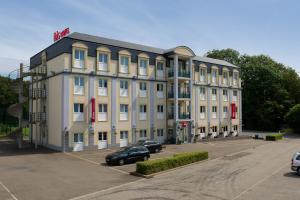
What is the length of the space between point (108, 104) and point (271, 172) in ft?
70.8

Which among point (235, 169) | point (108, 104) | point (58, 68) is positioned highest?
point (58, 68)

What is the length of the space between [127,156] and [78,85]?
513 inches

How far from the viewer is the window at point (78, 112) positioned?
3553 centimetres

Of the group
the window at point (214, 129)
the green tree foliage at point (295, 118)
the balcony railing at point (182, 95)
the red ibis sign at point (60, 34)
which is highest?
the red ibis sign at point (60, 34)

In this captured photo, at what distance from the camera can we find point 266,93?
254ft

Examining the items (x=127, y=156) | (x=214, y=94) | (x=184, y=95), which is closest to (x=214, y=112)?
(x=214, y=94)

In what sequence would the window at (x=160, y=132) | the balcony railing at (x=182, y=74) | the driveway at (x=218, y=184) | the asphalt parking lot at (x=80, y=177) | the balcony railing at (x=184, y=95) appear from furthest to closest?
the balcony railing at (x=184, y=95), the balcony railing at (x=182, y=74), the window at (x=160, y=132), the asphalt parking lot at (x=80, y=177), the driveway at (x=218, y=184)

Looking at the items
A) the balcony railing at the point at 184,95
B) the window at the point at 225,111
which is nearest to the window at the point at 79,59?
the balcony railing at the point at 184,95

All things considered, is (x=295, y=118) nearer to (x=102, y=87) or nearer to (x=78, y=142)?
(x=102, y=87)

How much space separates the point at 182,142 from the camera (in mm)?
45031

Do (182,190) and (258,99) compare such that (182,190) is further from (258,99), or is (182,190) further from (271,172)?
(258,99)

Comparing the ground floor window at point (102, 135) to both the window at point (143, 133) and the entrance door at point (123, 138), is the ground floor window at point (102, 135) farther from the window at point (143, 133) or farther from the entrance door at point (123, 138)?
the window at point (143, 133)

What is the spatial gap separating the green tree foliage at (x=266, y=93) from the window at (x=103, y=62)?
4977 cm

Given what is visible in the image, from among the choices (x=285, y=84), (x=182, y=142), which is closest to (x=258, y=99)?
(x=285, y=84)
